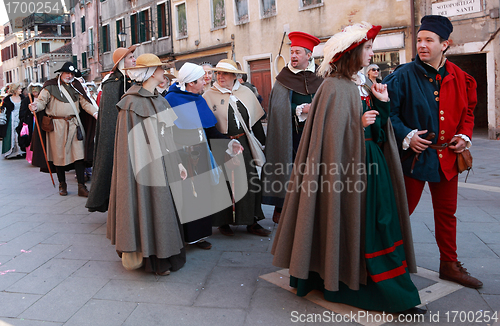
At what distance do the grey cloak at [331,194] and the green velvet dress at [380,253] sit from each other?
0.06m

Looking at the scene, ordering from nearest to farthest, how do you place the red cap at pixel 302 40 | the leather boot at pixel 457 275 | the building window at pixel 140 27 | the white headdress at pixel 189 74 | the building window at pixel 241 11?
1. the leather boot at pixel 457 275
2. the white headdress at pixel 189 74
3. the red cap at pixel 302 40
4. the building window at pixel 241 11
5. the building window at pixel 140 27

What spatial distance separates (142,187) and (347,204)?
160 centimetres

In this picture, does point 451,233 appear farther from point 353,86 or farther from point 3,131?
point 3,131

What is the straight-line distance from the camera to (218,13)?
20625 millimetres

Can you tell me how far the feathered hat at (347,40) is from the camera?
297 cm

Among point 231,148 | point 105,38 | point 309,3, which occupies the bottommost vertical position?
point 231,148

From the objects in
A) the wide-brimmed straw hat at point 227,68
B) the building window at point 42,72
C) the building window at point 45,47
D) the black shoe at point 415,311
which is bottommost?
the black shoe at point 415,311

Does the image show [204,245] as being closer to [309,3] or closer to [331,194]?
[331,194]

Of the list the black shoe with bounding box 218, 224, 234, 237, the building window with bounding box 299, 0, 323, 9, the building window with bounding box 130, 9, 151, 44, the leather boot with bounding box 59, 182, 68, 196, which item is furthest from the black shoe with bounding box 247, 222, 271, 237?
→ the building window with bounding box 130, 9, 151, 44

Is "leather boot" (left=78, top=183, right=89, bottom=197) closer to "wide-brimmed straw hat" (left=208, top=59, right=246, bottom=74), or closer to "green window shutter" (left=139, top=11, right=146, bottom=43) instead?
"wide-brimmed straw hat" (left=208, top=59, right=246, bottom=74)

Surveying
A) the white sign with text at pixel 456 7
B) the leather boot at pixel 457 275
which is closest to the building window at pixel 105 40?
the white sign with text at pixel 456 7

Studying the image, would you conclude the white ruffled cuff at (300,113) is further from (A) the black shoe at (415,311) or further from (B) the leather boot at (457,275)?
(A) the black shoe at (415,311)

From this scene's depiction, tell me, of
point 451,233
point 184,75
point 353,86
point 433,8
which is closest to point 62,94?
point 184,75

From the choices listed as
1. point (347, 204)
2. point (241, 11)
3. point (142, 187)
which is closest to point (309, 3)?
point (241, 11)
